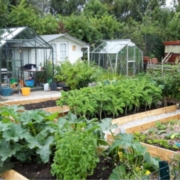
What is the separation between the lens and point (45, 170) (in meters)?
3.66

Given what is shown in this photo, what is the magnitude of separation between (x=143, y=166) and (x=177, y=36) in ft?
54.9

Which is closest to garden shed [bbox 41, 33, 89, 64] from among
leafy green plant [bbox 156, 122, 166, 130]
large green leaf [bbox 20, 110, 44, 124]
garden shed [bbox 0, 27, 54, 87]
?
garden shed [bbox 0, 27, 54, 87]

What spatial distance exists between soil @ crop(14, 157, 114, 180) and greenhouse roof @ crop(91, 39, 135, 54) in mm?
10534

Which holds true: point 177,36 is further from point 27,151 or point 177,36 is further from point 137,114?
point 27,151

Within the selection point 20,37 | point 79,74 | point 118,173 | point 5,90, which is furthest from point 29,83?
point 118,173

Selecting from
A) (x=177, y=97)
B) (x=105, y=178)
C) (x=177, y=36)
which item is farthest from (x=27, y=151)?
(x=177, y=36)

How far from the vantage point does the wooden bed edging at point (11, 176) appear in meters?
3.52

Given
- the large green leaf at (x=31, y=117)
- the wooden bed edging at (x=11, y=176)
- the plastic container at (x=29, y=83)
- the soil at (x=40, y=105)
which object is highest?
the plastic container at (x=29, y=83)

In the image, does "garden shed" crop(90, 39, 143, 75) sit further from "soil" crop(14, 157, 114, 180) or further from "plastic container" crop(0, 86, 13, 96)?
"soil" crop(14, 157, 114, 180)

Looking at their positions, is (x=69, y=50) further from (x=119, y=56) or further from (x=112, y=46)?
(x=119, y=56)

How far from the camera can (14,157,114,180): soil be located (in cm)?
349

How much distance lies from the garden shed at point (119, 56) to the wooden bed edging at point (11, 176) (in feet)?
35.0

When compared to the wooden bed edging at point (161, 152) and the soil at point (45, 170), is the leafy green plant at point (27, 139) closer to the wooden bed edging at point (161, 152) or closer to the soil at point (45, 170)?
the soil at point (45, 170)

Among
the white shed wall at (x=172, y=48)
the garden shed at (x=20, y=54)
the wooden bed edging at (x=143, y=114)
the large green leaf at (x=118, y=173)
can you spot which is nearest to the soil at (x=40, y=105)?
the wooden bed edging at (x=143, y=114)
